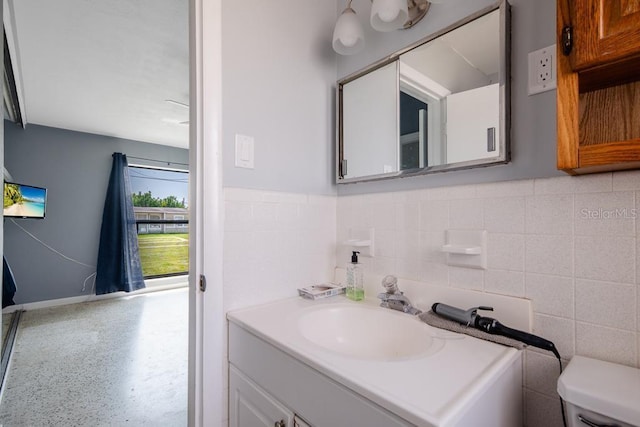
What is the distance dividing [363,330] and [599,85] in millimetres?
940

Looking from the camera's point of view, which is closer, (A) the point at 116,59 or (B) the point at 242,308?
(B) the point at 242,308

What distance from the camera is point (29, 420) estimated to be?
1.64 metres

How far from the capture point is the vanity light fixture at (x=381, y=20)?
3.24 ft

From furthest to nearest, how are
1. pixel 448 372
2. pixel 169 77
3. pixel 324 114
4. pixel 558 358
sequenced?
pixel 169 77
pixel 324 114
pixel 558 358
pixel 448 372

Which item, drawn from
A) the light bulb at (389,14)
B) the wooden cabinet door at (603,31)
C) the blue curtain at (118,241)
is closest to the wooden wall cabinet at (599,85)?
the wooden cabinet door at (603,31)

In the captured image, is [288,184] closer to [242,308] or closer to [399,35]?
[242,308]

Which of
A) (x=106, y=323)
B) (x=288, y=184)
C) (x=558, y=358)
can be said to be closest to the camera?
(x=558, y=358)

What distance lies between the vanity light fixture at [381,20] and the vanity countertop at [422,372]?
3.35 ft

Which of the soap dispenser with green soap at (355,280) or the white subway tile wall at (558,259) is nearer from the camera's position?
the white subway tile wall at (558,259)

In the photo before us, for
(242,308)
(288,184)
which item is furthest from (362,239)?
(242,308)

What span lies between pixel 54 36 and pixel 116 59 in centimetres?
36

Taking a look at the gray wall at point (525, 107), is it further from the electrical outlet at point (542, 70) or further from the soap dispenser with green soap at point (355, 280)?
the soap dispenser with green soap at point (355, 280)

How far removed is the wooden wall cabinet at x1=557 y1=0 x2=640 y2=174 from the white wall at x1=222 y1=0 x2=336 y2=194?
0.89m

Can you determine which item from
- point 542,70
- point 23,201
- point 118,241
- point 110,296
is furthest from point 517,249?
point 110,296
